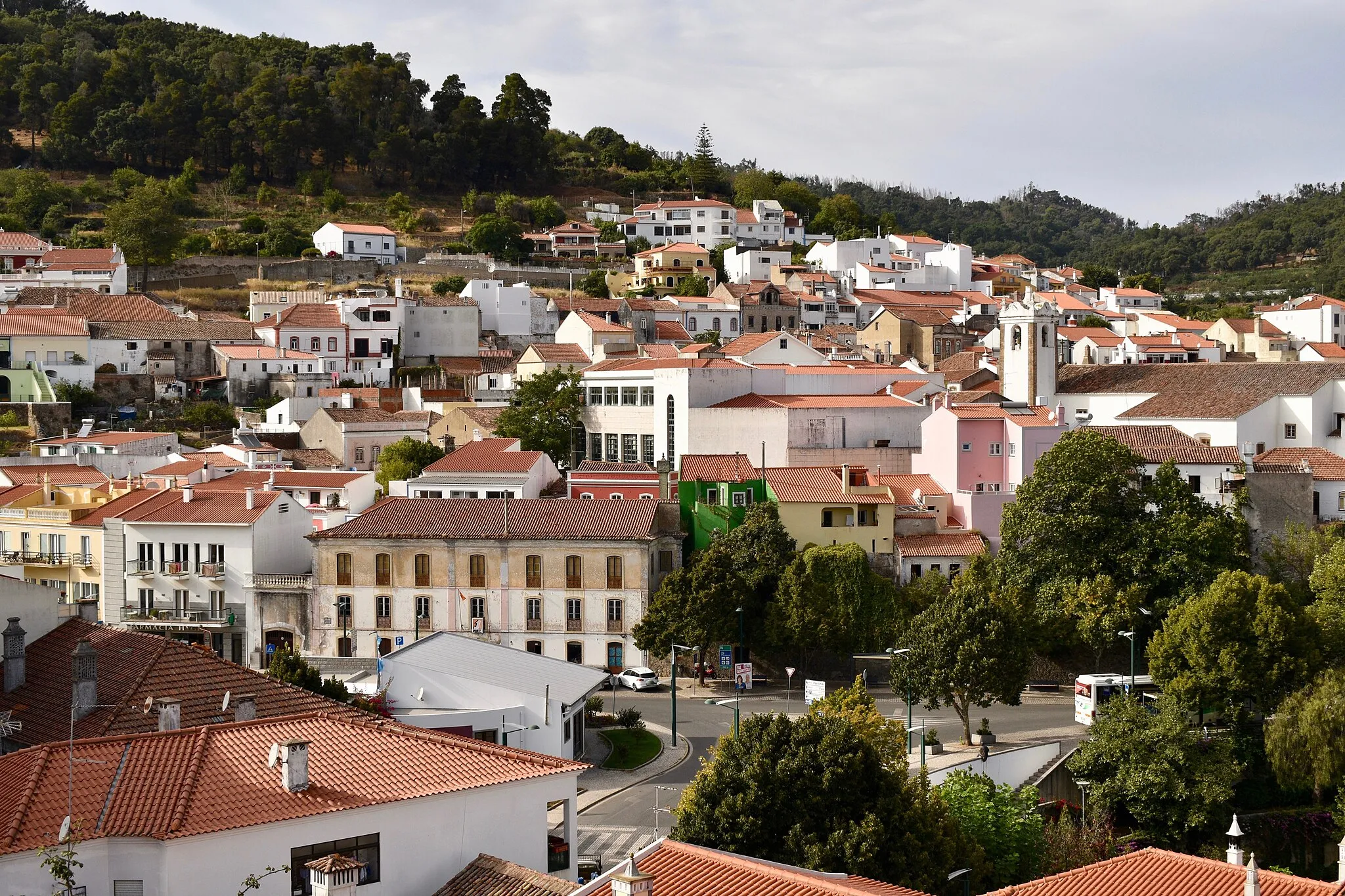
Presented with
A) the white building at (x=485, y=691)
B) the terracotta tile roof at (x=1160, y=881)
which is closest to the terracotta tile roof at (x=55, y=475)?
the white building at (x=485, y=691)

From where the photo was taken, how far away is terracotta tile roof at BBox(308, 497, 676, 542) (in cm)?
4450

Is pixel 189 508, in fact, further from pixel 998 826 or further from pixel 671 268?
pixel 671 268

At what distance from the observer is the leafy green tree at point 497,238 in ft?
323

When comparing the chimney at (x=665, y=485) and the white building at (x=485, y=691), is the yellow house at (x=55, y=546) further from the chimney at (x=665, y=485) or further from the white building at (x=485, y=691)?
the white building at (x=485, y=691)

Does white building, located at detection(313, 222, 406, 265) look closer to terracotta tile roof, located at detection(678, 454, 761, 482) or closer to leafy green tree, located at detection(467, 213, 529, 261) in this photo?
leafy green tree, located at detection(467, 213, 529, 261)

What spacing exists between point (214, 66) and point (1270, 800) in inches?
4017

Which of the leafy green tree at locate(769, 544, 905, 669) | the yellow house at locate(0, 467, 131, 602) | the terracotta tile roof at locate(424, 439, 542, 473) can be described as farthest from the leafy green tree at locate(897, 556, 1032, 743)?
the yellow house at locate(0, 467, 131, 602)

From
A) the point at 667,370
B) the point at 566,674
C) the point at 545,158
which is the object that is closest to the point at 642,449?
the point at 667,370

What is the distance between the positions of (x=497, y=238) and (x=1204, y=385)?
177ft

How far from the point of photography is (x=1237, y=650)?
Result: 35844 mm

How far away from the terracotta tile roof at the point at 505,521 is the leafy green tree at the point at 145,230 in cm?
4659

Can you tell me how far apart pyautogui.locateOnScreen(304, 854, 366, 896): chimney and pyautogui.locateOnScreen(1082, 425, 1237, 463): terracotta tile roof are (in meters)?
34.9

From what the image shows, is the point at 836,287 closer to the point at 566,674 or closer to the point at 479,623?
the point at 479,623

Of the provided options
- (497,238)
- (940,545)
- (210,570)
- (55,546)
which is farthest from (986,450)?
(497,238)
